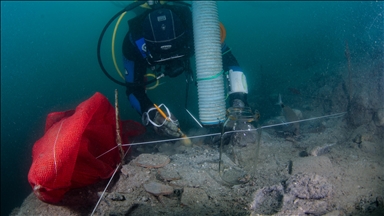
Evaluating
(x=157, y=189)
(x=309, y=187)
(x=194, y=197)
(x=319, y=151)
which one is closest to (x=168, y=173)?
(x=157, y=189)

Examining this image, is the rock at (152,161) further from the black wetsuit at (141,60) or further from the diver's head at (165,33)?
the diver's head at (165,33)

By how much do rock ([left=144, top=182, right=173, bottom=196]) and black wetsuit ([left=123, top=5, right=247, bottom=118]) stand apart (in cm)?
183

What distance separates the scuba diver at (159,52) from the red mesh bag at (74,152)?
2.38ft

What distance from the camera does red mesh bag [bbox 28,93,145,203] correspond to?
1.96m

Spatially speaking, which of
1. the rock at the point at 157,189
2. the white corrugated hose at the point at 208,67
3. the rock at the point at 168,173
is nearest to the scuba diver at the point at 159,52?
the white corrugated hose at the point at 208,67

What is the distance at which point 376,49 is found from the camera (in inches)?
164

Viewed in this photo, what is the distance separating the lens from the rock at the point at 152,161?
8.08 ft

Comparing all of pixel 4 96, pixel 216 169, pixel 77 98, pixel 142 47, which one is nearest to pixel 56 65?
pixel 4 96

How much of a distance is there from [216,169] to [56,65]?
29964 millimetres

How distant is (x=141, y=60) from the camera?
13.6 feet

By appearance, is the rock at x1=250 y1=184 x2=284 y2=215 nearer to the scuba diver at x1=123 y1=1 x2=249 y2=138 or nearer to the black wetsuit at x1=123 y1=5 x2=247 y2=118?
the scuba diver at x1=123 y1=1 x2=249 y2=138

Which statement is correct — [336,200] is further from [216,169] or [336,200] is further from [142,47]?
[142,47]

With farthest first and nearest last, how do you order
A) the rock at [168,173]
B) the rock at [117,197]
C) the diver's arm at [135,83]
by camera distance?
the diver's arm at [135,83], the rock at [168,173], the rock at [117,197]

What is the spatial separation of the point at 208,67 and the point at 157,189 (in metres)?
1.73
